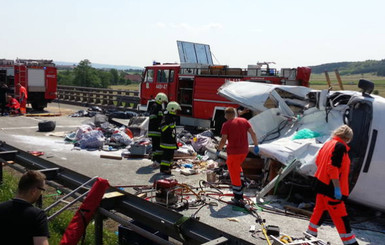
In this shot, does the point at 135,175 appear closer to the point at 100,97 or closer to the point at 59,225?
the point at 59,225

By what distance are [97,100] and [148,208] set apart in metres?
23.7

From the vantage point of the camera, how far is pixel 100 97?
2695 cm

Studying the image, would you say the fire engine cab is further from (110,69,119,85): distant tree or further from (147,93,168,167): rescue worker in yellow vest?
(110,69,119,85): distant tree

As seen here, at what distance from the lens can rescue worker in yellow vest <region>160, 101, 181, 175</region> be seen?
8820 millimetres

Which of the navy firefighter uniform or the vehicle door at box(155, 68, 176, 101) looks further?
the vehicle door at box(155, 68, 176, 101)

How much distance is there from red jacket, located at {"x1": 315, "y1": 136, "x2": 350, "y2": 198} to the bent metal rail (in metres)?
2.34

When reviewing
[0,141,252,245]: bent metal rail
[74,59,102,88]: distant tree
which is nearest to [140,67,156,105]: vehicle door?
[0,141,252,245]: bent metal rail

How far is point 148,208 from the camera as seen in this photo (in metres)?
3.88

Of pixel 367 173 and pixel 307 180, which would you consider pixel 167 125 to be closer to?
pixel 307 180

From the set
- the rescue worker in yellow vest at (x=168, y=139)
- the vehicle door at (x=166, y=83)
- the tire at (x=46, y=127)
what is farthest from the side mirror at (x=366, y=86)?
the tire at (x=46, y=127)

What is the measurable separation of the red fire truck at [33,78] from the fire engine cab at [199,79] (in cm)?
719

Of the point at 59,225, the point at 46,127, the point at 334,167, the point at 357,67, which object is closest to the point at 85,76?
the point at 46,127

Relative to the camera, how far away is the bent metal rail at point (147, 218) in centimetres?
319

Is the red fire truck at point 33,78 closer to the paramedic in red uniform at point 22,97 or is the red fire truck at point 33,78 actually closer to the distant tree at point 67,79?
the paramedic in red uniform at point 22,97
